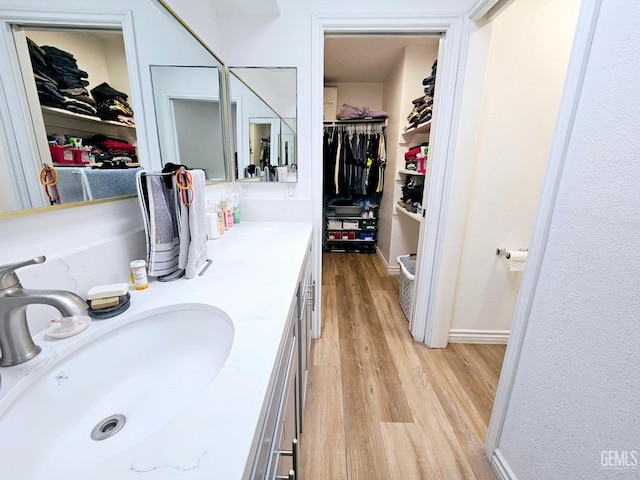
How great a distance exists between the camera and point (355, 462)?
1.16 meters

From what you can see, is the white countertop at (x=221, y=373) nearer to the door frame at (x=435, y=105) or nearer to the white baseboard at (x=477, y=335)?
the door frame at (x=435, y=105)

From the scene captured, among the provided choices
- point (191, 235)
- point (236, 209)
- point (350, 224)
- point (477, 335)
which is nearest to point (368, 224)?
point (350, 224)

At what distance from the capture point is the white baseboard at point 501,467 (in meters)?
1.03

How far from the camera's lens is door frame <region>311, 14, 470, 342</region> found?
1.45 meters

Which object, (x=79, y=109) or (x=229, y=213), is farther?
(x=229, y=213)

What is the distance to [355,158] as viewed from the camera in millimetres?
3395

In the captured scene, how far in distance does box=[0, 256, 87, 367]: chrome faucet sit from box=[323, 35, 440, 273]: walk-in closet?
237cm

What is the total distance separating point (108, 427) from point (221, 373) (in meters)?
0.26

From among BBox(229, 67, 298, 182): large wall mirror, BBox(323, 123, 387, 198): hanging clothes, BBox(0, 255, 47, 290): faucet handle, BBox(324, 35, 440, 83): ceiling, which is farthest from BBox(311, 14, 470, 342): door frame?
BBox(323, 123, 387, 198): hanging clothes

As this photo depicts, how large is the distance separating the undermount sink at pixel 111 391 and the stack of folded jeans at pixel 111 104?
0.59 meters

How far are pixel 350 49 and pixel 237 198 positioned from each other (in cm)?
197

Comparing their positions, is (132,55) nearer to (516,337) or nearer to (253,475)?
(253,475)

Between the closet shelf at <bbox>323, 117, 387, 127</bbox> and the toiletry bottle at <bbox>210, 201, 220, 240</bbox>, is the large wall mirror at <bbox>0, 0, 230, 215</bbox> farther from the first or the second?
the closet shelf at <bbox>323, 117, 387, 127</bbox>

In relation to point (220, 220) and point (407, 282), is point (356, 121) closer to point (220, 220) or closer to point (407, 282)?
point (407, 282)
